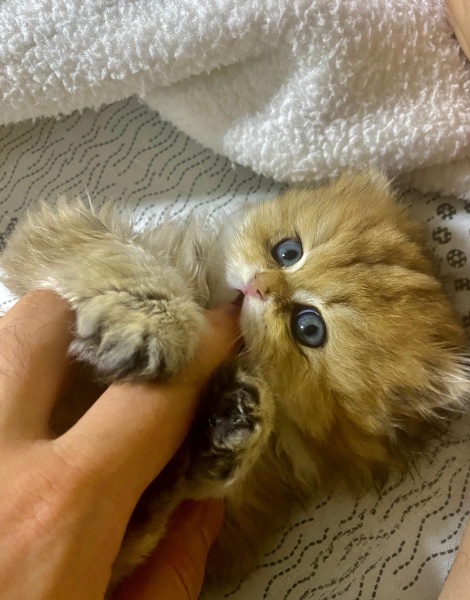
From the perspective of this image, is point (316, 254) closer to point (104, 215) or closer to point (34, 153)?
point (104, 215)

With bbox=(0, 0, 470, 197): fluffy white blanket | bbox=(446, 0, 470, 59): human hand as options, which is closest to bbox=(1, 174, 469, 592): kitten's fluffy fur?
bbox=(0, 0, 470, 197): fluffy white blanket

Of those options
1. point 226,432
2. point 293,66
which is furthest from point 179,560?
point 293,66

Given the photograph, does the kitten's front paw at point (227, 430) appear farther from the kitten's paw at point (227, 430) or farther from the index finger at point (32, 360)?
the index finger at point (32, 360)

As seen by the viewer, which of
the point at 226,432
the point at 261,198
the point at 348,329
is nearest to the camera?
the point at 226,432

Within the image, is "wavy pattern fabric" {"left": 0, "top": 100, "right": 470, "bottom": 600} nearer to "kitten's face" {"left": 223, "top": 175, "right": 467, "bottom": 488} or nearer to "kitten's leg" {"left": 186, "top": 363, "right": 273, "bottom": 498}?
"kitten's face" {"left": 223, "top": 175, "right": 467, "bottom": 488}

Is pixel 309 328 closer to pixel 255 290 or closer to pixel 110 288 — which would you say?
pixel 255 290

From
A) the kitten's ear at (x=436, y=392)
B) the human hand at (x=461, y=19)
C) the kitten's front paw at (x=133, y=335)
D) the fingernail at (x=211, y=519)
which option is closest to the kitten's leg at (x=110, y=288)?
the kitten's front paw at (x=133, y=335)

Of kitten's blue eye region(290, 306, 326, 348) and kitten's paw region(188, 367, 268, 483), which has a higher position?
kitten's blue eye region(290, 306, 326, 348)
